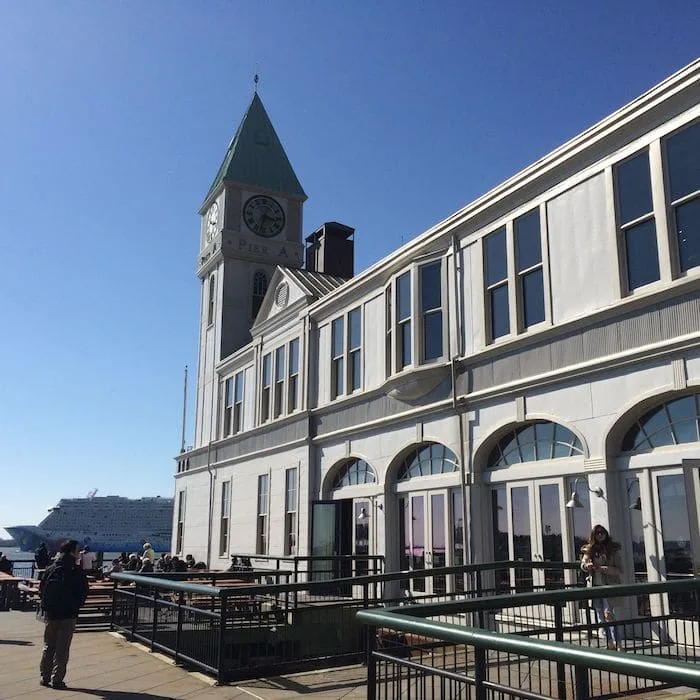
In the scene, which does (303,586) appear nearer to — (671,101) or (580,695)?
(580,695)

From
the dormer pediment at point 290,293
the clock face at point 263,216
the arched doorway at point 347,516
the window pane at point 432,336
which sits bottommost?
the arched doorway at point 347,516

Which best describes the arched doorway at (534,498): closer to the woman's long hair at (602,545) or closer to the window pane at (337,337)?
the woman's long hair at (602,545)

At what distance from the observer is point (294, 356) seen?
24297 millimetres

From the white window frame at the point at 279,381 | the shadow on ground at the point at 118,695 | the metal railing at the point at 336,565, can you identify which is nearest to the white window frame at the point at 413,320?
the metal railing at the point at 336,565

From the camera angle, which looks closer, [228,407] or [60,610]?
[60,610]

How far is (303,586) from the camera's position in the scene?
33.5 ft

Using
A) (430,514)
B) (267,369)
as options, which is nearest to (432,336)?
(430,514)

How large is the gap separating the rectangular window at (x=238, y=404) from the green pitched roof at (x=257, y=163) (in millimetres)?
9342

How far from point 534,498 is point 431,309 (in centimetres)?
511

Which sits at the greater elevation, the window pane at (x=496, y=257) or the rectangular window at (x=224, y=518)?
the window pane at (x=496, y=257)

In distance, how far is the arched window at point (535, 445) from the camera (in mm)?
13367

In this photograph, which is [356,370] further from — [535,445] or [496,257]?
[535,445]

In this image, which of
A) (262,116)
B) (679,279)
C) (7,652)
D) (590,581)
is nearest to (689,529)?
(590,581)

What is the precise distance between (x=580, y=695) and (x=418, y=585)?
12.8 metres
